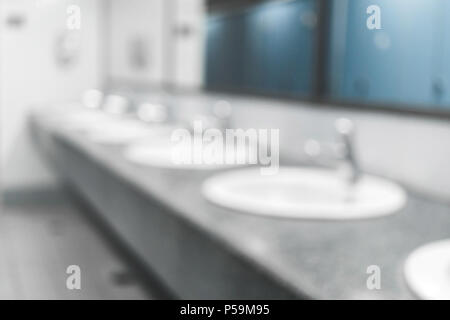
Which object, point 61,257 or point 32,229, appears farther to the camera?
point 32,229

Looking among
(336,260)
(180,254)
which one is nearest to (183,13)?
(180,254)

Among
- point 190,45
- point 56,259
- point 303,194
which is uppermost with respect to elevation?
point 190,45

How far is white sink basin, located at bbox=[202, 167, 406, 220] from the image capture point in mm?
812

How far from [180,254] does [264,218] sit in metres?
0.22

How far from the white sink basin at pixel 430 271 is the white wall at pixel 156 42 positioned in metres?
1.76

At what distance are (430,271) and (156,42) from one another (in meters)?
2.45

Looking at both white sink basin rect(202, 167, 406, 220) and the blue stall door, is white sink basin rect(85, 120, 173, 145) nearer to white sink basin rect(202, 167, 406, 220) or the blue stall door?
white sink basin rect(202, 167, 406, 220)

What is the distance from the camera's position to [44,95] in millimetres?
3176

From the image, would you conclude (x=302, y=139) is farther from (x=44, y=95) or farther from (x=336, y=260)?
(x=44, y=95)

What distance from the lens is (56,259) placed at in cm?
124

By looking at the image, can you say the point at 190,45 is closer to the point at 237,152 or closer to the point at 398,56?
the point at 237,152

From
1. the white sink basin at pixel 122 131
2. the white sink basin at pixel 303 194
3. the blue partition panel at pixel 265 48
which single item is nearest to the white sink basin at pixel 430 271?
the white sink basin at pixel 303 194

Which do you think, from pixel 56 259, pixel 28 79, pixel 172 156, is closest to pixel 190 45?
pixel 172 156

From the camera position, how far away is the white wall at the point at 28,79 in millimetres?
2996
